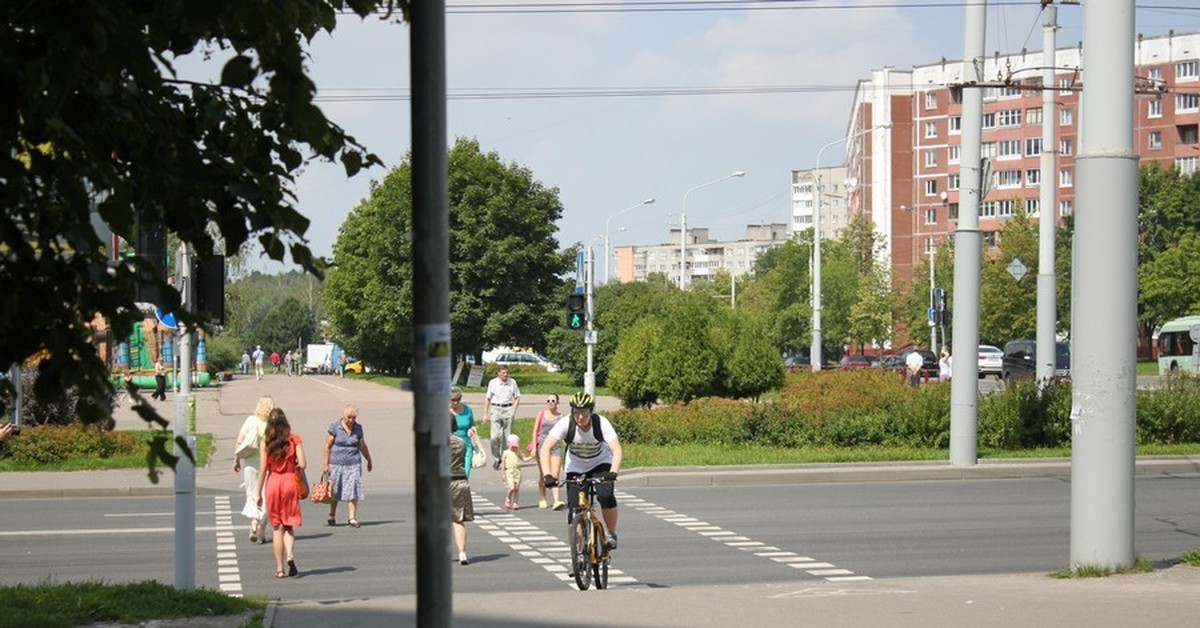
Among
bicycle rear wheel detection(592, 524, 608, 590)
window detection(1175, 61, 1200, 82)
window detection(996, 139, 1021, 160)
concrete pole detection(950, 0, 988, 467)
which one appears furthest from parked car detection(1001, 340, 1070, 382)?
window detection(996, 139, 1021, 160)

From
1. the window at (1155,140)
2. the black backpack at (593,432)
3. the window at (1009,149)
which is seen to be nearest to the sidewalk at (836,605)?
the black backpack at (593,432)

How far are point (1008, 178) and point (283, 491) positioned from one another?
117 meters

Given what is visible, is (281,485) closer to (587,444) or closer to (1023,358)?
(587,444)

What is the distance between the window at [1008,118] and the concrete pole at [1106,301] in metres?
114

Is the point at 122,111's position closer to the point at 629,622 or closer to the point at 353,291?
the point at 629,622

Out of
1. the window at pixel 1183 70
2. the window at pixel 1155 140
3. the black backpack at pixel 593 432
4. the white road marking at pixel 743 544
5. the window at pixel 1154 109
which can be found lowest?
the white road marking at pixel 743 544

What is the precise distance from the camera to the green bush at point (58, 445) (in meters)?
28.0

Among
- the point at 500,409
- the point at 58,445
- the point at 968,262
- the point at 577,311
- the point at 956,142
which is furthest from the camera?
the point at 956,142

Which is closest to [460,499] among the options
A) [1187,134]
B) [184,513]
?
[184,513]

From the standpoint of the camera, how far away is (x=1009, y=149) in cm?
12400

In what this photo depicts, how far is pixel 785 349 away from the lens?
117812 mm

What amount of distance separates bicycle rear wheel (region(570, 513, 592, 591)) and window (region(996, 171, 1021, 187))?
116126mm

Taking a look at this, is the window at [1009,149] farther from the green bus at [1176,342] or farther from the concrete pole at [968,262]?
the concrete pole at [968,262]

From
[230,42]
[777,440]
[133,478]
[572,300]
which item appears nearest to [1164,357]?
[572,300]
